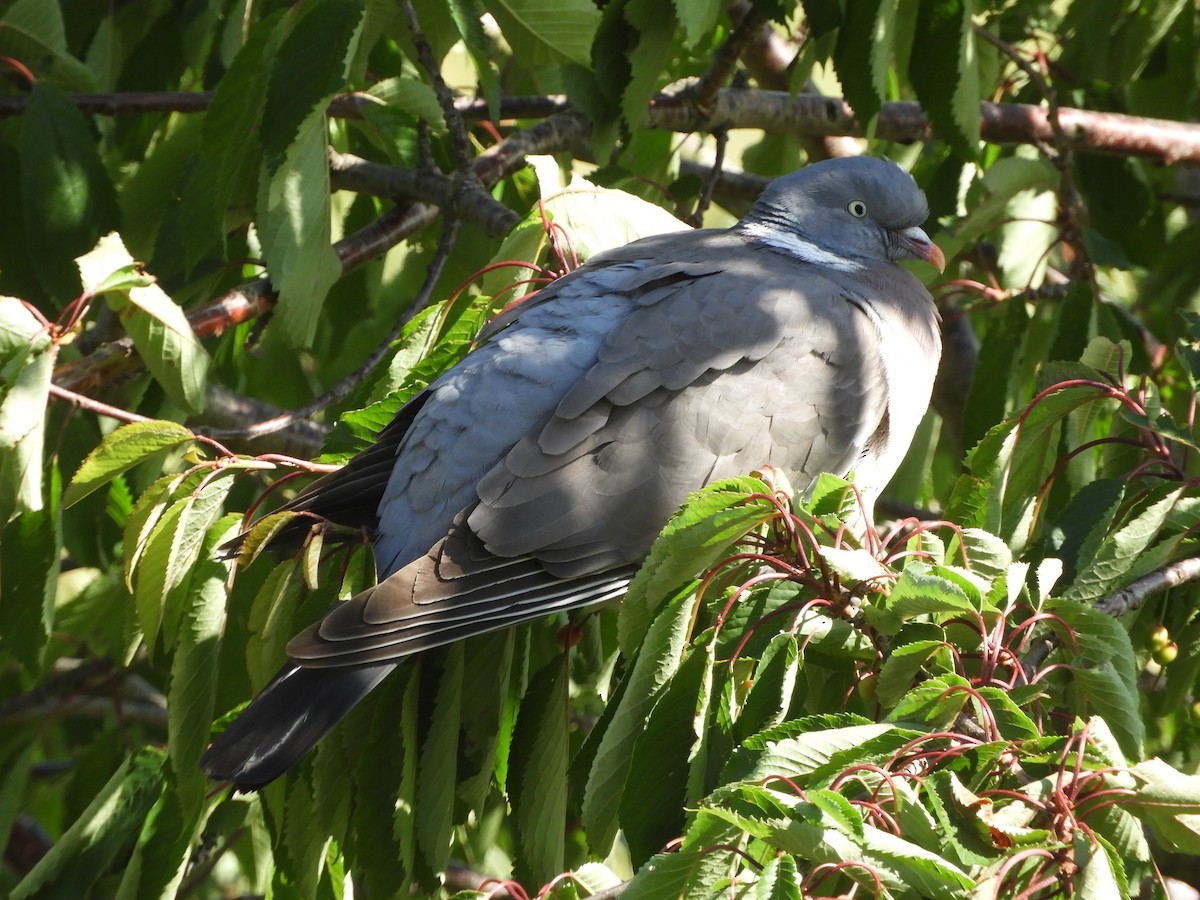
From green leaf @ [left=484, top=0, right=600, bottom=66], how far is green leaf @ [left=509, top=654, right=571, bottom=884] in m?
1.36

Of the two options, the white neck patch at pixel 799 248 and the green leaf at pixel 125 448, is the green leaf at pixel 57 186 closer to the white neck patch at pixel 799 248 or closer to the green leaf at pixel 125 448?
the green leaf at pixel 125 448

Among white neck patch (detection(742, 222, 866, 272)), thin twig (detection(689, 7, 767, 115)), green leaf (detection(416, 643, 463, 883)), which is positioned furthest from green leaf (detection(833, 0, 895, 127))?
green leaf (detection(416, 643, 463, 883))

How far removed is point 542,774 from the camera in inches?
82.9

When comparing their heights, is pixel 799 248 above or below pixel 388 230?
above

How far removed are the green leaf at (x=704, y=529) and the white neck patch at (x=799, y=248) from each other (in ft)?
5.30

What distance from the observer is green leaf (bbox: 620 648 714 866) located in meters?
1.65

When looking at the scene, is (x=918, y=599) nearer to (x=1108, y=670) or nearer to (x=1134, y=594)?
(x=1108, y=670)

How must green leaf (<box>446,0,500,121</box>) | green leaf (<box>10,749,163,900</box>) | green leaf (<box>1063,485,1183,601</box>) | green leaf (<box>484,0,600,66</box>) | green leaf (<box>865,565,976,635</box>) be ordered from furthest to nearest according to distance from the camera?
green leaf (<box>484,0,600,66</box>)
green leaf (<box>446,0,500,121</box>)
green leaf (<box>10,749,163,900</box>)
green leaf (<box>1063,485,1183,601</box>)
green leaf (<box>865,565,976,635</box>)

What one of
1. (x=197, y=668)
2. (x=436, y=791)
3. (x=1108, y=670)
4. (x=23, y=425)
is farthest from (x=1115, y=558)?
(x=23, y=425)

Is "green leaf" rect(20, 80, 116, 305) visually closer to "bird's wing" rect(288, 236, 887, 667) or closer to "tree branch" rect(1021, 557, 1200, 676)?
"bird's wing" rect(288, 236, 887, 667)

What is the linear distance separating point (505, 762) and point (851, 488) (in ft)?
2.90

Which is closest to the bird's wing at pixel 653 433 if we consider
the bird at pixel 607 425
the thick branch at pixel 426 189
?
the bird at pixel 607 425

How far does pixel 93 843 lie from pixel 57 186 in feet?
4.85

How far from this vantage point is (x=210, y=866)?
320 cm
